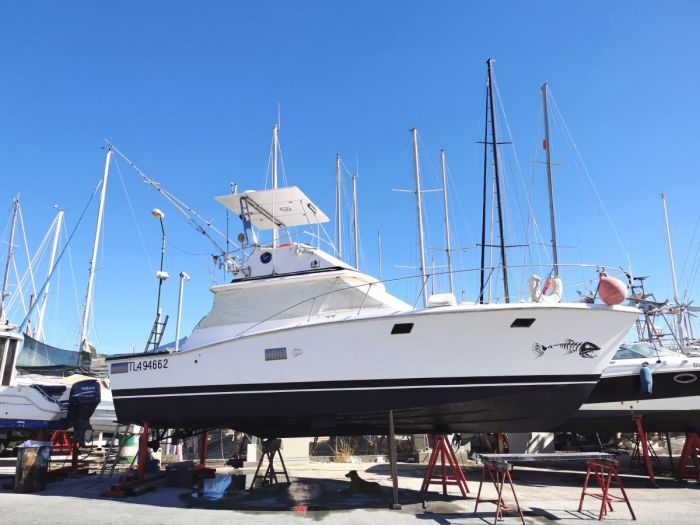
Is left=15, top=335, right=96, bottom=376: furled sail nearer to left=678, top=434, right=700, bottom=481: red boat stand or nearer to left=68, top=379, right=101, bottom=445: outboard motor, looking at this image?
left=68, top=379, right=101, bottom=445: outboard motor

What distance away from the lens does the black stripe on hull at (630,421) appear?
9.99 metres

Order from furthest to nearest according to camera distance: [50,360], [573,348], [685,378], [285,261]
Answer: [50,360] → [685,378] → [285,261] → [573,348]

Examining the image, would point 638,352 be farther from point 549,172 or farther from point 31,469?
point 31,469

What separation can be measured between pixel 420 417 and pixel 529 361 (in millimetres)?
1915

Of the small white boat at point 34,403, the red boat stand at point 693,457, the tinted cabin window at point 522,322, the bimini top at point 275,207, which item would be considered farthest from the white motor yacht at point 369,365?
the red boat stand at point 693,457

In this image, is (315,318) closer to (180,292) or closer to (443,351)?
(443,351)

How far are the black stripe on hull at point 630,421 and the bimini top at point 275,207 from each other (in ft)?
23.5

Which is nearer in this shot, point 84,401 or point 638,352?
point 638,352

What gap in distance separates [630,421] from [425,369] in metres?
6.17

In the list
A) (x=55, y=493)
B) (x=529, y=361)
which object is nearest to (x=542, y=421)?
(x=529, y=361)

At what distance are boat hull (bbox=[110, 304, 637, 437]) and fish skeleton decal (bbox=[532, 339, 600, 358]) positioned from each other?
2 cm

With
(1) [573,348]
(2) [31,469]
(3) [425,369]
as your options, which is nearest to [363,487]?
(3) [425,369]

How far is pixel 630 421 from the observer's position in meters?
10.5

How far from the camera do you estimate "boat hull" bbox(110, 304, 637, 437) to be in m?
7.05
